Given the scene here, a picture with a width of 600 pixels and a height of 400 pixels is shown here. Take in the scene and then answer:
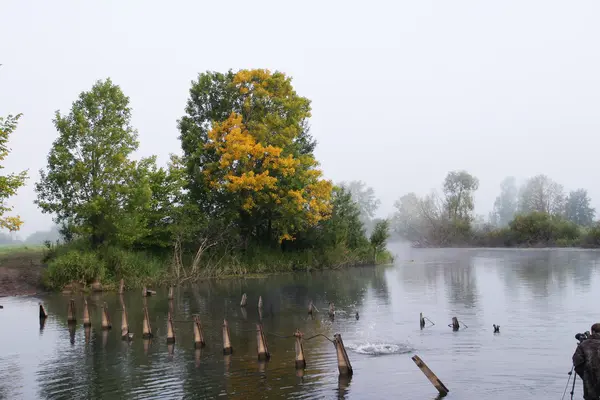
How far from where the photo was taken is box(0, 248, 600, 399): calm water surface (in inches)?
677

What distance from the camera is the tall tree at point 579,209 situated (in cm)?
14162

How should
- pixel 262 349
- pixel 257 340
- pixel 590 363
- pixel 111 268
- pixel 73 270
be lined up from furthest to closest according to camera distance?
pixel 111 268, pixel 73 270, pixel 257 340, pixel 262 349, pixel 590 363

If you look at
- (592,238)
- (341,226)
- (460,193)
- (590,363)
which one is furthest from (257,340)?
(460,193)

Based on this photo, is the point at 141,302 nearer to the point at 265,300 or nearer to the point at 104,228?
the point at 265,300

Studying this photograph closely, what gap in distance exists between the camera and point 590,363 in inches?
515

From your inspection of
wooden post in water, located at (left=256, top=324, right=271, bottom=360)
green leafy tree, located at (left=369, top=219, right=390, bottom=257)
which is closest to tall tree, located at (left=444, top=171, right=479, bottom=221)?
green leafy tree, located at (left=369, top=219, right=390, bottom=257)

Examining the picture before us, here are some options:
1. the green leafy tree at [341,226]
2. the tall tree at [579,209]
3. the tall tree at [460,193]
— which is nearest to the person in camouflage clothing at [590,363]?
the green leafy tree at [341,226]

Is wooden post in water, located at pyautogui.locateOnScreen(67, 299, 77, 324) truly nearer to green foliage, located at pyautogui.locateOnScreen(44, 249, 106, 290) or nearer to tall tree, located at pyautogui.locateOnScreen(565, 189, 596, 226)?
green foliage, located at pyautogui.locateOnScreen(44, 249, 106, 290)

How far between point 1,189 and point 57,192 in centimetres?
1258

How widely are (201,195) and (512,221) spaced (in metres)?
63.5

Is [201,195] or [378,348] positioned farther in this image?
[201,195]

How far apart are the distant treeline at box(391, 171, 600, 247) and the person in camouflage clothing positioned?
79.0 meters

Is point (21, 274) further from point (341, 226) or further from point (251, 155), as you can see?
point (341, 226)

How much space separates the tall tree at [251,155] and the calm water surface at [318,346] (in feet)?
45.8
